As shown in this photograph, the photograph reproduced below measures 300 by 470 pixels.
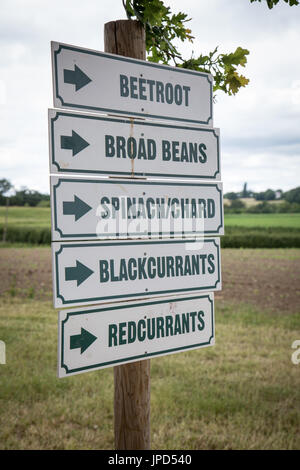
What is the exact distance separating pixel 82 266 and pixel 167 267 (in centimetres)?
51

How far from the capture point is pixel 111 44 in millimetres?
2352

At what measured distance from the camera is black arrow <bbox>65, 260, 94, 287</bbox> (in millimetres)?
2098

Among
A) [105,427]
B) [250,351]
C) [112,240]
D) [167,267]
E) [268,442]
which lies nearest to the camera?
[112,240]

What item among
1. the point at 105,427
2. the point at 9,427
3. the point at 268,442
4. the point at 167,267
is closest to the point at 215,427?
the point at 268,442

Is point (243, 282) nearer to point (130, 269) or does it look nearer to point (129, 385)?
point (129, 385)

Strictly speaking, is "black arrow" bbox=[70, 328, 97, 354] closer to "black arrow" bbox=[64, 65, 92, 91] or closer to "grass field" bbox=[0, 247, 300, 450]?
"black arrow" bbox=[64, 65, 92, 91]

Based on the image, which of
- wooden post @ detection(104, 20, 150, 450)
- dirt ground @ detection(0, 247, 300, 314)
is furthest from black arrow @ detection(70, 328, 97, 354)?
dirt ground @ detection(0, 247, 300, 314)

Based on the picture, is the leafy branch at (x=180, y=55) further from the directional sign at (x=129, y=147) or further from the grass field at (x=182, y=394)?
the grass field at (x=182, y=394)

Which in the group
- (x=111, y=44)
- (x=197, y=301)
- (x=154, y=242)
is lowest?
(x=197, y=301)

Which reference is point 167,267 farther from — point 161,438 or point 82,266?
point 161,438

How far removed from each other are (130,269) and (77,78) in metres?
1.03

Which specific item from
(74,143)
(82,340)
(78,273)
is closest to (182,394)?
(82,340)

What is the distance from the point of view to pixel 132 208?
2.30 meters

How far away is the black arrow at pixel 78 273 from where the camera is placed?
2098mm
